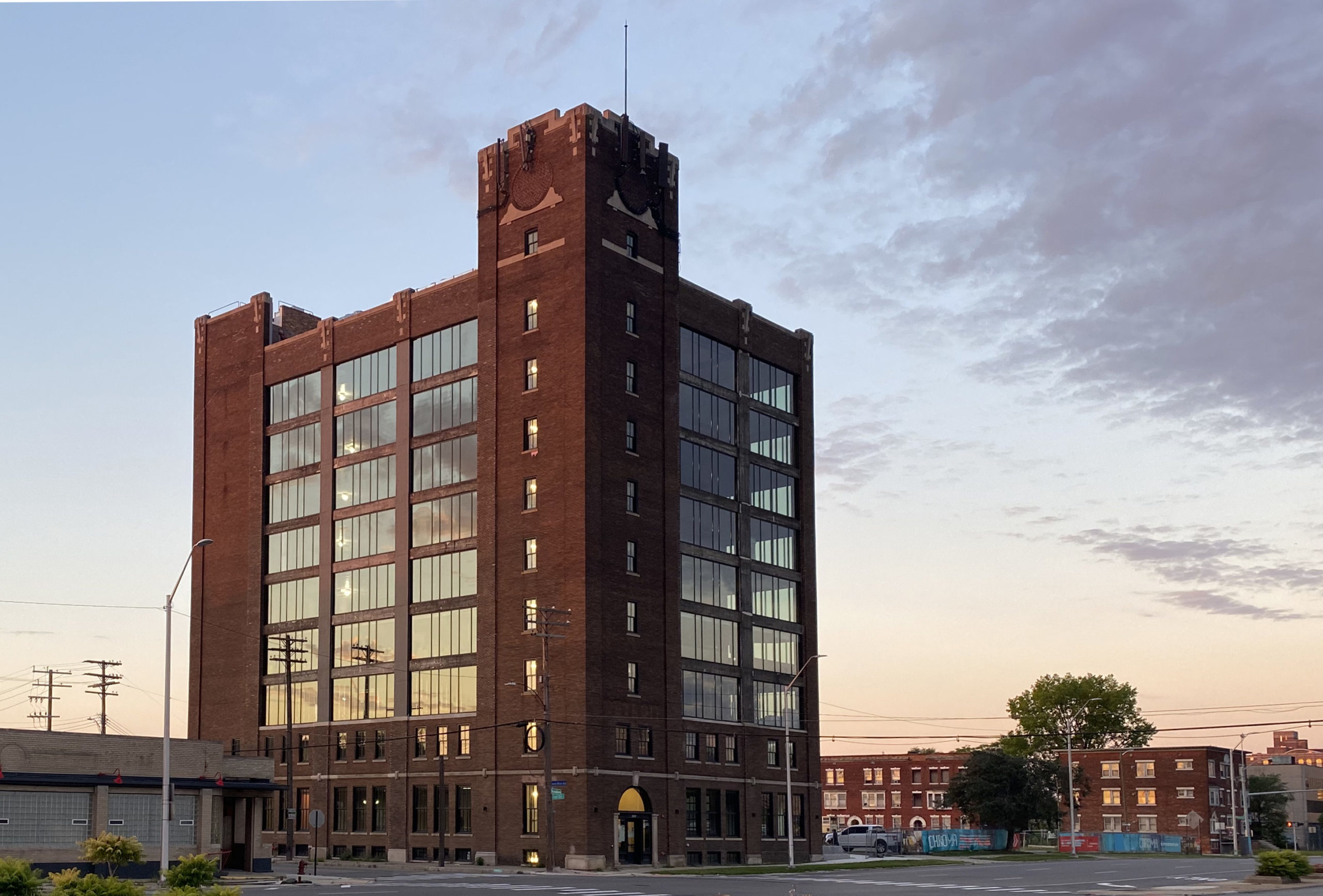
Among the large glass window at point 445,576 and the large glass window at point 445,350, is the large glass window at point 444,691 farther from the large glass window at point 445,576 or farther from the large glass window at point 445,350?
the large glass window at point 445,350

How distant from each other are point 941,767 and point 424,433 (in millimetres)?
95513

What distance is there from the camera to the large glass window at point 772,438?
98812 mm

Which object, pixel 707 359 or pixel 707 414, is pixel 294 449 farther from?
pixel 707 359

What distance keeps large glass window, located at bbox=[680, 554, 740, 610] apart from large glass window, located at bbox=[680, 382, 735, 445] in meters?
8.69

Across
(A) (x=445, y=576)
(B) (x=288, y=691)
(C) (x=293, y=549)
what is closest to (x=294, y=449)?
(C) (x=293, y=549)

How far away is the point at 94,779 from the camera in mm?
59625

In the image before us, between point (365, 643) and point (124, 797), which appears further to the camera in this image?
point (365, 643)

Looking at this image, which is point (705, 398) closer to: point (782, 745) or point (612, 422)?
point (612, 422)

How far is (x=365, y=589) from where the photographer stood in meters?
94.9

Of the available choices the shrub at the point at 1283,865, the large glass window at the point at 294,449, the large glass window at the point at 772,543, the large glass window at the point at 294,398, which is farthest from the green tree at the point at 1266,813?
the large glass window at the point at 294,398

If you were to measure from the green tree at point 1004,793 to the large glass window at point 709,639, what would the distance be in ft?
115

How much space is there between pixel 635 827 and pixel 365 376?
37.0m

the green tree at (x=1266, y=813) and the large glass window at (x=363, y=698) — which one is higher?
→ the large glass window at (x=363, y=698)

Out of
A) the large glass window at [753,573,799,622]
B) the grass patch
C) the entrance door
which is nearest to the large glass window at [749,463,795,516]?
the large glass window at [753,573,799,622]
